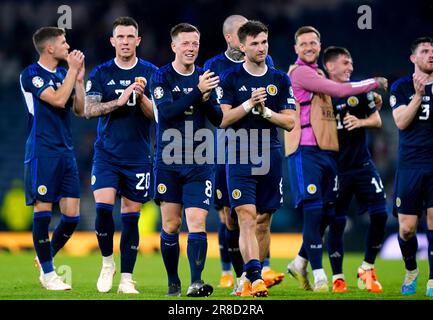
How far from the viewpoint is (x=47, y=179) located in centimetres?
990

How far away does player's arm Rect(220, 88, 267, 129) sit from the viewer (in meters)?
8.76

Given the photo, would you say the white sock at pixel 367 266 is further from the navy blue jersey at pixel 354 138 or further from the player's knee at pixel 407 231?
the navy blue jersey at pixel 354 138

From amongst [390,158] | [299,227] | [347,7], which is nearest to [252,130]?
[299,227]

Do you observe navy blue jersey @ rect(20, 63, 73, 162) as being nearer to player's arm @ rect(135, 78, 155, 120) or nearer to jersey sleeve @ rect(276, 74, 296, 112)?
player's arm @ rect(135, 78, 155, 120)

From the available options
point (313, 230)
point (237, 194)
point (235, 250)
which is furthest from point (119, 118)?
point (313, 230)

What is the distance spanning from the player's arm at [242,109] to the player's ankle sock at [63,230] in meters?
2.25

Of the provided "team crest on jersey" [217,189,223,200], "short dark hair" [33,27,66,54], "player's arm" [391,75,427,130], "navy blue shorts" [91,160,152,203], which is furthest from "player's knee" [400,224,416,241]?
"short dark hair" [33,27,66,54]

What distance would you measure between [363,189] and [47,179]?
3.42 metres

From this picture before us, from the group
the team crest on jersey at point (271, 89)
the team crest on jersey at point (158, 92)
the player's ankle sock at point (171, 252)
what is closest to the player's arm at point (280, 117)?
the team crest on jersey at point (271, 89)

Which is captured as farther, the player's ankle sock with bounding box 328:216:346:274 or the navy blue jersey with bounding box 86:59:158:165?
the player's ankle sock with bounding box 328:216:346:274

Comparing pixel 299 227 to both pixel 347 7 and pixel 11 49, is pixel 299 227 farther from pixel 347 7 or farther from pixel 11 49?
pixel 11 49

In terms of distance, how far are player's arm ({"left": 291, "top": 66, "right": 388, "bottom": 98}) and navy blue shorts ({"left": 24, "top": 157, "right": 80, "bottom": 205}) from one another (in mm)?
2588

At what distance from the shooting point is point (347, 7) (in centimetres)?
2302

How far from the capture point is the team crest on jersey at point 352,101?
10.5 m
